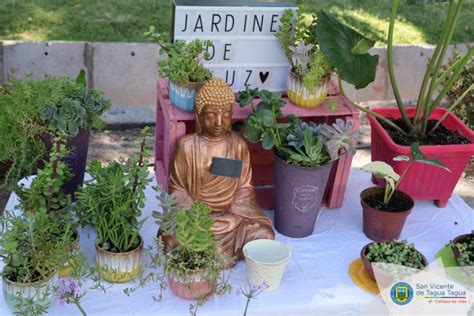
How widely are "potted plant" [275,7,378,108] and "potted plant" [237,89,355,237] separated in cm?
11

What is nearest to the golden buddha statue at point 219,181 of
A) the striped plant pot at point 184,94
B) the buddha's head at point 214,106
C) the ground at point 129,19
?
the buddha's head at point 214,106

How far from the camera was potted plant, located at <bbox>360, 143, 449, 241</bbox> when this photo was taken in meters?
1.81

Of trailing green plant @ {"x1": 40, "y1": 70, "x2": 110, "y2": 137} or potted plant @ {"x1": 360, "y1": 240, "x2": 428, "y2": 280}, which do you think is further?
trailing green plant @ {"x1": 40, "y1": 70, "x2": 110, "y2": 137}

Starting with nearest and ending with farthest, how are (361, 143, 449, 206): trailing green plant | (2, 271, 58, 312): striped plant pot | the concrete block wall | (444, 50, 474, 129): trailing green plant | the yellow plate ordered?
(2, 271, 58, 312): striped plant pot
the yellow plate
(361, 143, 449, 206): trailing green plant
(444, 50, 474, 129): trailing green plant
the concrete block wall

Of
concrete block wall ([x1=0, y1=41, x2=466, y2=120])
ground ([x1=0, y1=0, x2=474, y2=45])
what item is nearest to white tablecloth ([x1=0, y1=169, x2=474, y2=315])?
concrete block wall ([x1=0, y1=41, x2=466, y2=120])

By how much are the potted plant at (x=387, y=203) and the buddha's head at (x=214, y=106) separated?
0.43 meters

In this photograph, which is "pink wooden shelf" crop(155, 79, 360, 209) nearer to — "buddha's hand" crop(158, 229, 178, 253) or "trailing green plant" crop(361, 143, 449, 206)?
"trailing green plant" crop(361, 143, 449, 206)

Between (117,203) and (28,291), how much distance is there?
302 mm

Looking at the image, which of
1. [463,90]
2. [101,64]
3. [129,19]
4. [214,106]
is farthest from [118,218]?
[129,19]

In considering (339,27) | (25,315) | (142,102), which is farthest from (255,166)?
(142,102)

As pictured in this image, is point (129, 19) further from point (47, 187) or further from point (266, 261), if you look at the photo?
point (266, 261)

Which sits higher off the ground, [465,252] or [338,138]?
[338,138]

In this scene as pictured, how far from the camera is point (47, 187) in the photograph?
163 cm

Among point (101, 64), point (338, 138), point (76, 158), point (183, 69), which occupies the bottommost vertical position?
point (101, 64)
